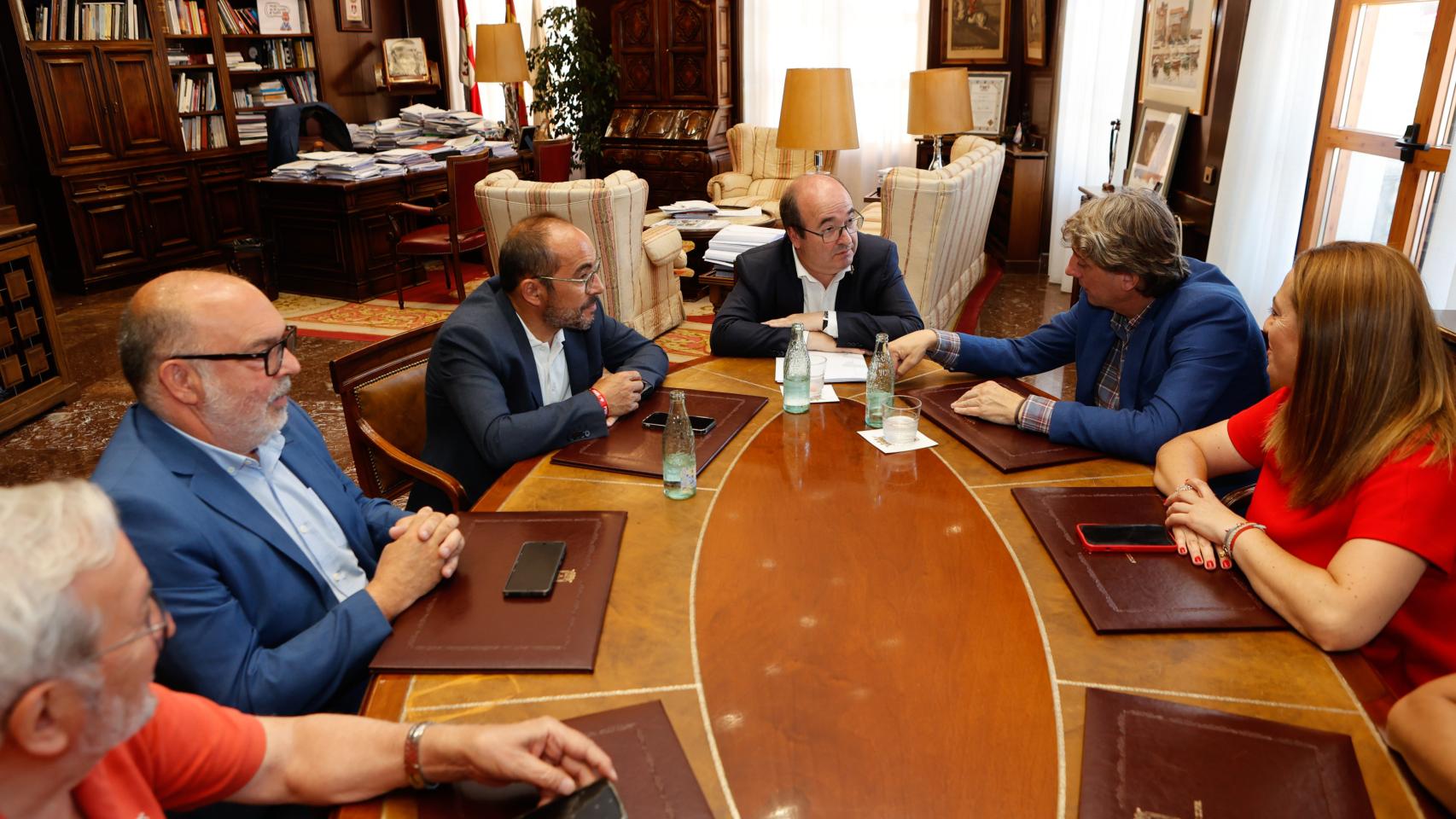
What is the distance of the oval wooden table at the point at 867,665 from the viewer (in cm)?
116

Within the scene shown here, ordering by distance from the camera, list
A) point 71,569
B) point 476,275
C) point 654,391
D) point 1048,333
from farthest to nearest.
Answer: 1. point 476,275
2. point 1048,333
3. point 654,391
4. point 71,569

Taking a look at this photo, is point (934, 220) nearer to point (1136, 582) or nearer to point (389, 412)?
point (389, 412)

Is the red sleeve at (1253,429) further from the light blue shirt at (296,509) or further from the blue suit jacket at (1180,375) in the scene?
the light blue shirt at (296,509)

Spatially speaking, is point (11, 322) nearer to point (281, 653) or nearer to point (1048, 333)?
point (281, 653)

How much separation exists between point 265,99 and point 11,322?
13.9ft

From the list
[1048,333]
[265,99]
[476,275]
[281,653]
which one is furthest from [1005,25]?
[281,653]

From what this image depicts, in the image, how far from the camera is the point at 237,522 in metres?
1.52

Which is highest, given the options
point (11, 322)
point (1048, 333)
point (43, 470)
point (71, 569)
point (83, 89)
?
point (83, 89)

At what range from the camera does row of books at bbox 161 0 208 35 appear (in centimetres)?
707

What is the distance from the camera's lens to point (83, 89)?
21.6 ft

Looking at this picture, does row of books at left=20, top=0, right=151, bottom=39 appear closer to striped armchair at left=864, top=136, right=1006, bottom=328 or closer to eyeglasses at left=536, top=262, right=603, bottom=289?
striped armchair at left=864, top=136, right=1006, bottom=328

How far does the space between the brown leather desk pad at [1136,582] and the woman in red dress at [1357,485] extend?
0.04 m

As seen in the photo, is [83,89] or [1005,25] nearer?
[83,89]

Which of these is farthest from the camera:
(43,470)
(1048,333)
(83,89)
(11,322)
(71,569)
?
(83,89)
